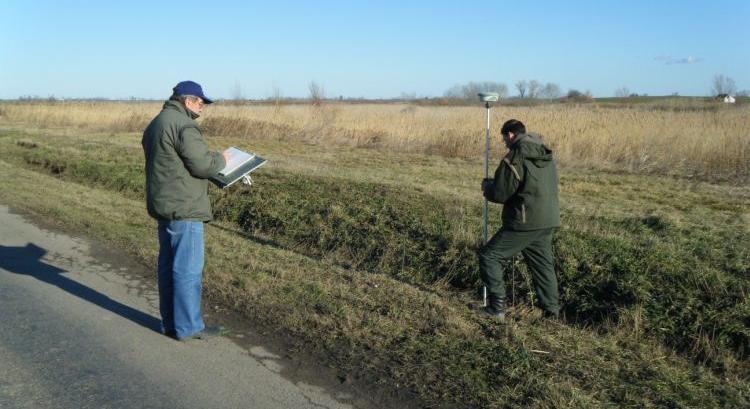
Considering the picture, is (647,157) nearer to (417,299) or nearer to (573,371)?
(417,299)

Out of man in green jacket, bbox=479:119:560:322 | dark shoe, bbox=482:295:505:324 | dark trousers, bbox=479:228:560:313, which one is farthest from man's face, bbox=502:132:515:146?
dark shoe, bbox=482:295:505:324

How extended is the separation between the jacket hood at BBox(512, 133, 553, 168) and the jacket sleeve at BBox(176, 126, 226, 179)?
253 cm

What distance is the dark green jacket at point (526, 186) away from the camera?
571cm

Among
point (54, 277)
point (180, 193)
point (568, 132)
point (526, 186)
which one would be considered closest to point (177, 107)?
point (180, 193)

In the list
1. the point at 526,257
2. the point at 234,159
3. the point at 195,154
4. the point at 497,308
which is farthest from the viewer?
the point at 526,257

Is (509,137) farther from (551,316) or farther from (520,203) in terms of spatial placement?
(551,316)

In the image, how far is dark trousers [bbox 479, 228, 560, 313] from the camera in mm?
5926

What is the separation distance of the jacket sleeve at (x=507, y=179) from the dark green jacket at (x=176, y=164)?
230 centimetres

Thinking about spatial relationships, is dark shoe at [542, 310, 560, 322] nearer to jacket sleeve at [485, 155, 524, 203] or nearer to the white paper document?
jacket sleeve at [485, 155, 524, 203]

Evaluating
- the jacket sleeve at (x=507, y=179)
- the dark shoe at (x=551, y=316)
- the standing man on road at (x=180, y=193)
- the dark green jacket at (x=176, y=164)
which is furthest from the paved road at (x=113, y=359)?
the dark shoe at (x=551, y=316)

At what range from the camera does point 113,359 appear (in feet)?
16.4

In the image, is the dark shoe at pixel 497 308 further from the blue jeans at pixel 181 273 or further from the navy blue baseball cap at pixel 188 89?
the navy blue baseball cap at pixel 188 89

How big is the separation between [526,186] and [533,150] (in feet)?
1.02

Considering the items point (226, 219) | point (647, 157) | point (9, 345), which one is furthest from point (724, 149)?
point (9, 345)
